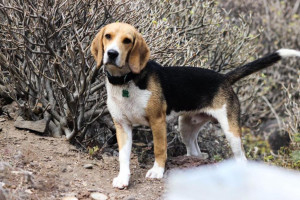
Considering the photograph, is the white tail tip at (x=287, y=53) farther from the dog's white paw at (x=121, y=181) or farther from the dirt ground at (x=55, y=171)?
the dog's white paw at (x=121, y=181)

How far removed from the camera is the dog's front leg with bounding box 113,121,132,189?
4445mm

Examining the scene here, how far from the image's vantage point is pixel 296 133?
22.7ft

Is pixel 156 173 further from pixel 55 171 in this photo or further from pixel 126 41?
pixel 126 41

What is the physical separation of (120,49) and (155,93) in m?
0.65

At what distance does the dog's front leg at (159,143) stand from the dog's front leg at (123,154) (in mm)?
258

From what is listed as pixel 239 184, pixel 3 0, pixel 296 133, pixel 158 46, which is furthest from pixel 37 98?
pixel 239 184

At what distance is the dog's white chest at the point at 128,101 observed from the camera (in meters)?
4.55

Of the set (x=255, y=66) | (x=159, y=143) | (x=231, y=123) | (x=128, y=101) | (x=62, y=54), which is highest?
(x=255, y=66)

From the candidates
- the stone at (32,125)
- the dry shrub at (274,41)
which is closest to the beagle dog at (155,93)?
the stone at (32,125)

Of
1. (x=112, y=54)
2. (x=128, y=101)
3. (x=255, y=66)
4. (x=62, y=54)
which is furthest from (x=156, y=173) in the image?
(x=62, y=54)

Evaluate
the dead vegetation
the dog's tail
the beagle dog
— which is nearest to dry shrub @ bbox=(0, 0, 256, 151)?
the dead vegetation

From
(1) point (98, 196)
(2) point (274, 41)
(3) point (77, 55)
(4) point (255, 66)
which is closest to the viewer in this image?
(1) point (98, 196)

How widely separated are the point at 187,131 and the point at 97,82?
1265mm

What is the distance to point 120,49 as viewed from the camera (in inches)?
167
